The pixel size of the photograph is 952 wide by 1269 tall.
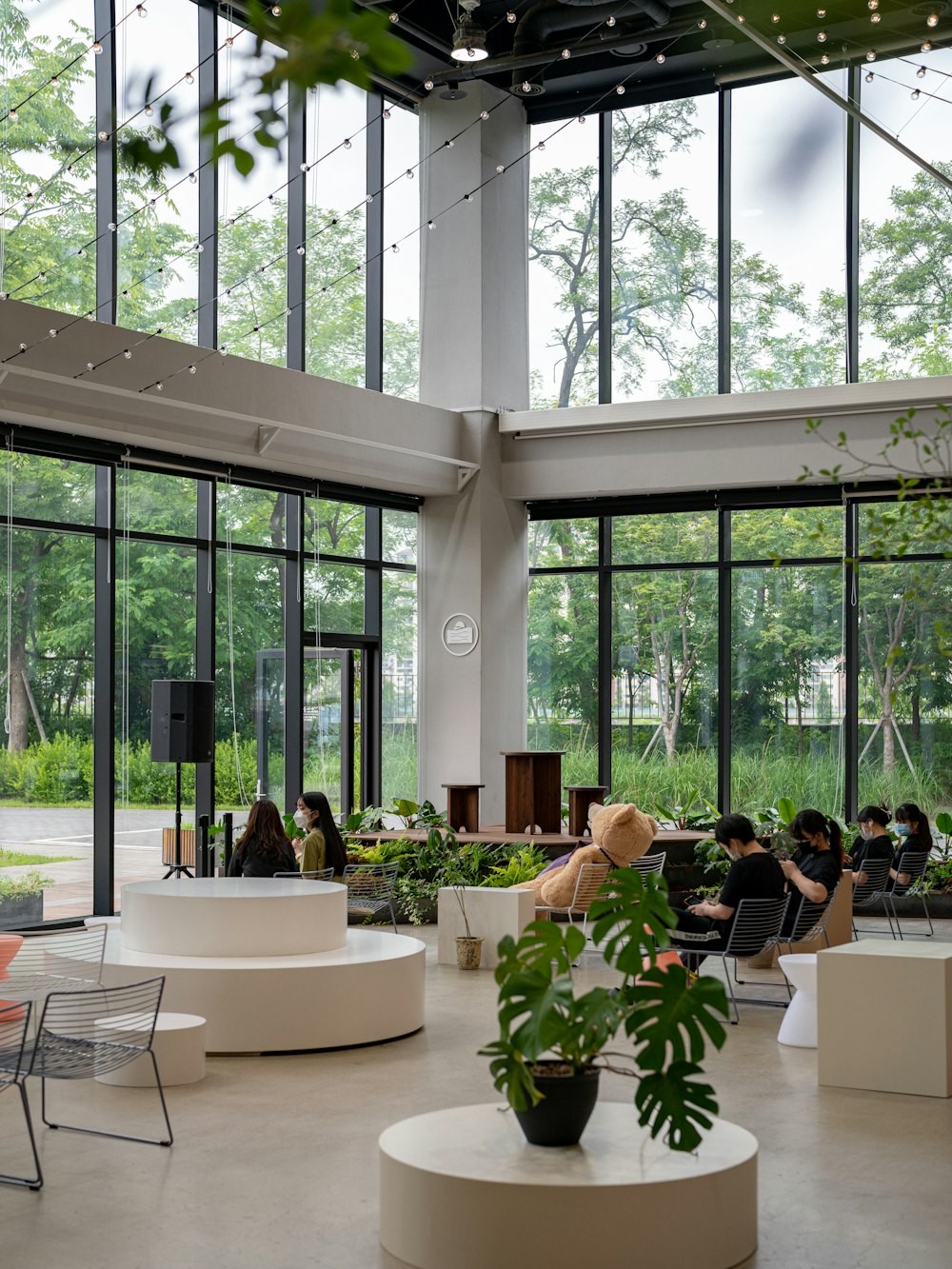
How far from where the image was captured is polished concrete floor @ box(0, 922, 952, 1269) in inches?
176

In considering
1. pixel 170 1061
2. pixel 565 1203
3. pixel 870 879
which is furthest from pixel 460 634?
pixel 565 1203

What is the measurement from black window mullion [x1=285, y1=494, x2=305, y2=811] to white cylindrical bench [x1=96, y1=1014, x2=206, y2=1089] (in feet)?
22.5

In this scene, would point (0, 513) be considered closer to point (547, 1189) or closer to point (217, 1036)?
point (217, 1036)

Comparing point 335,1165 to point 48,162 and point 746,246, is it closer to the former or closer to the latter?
point 48,162

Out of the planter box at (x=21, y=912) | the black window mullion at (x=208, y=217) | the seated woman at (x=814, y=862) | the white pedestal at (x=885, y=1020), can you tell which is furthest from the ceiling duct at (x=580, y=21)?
the white pedestal at (x=885, y=1020)

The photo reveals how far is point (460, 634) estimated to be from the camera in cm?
1491

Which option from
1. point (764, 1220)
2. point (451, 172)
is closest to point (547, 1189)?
point (764, 1220)

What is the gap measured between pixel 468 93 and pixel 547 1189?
13357mm

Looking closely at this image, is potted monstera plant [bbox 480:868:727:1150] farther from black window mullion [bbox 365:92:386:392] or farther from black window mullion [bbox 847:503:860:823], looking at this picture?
black window mullion [bbox 365:92:386:392]

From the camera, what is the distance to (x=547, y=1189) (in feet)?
13.3

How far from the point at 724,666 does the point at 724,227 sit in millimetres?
4580

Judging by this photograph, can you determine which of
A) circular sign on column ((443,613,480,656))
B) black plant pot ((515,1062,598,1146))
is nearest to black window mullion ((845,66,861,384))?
circular sign on column ((443,613,480,656))

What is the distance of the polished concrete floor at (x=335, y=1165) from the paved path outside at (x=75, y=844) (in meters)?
4.29

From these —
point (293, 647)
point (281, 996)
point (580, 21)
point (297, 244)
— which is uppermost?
point (580, 21)
